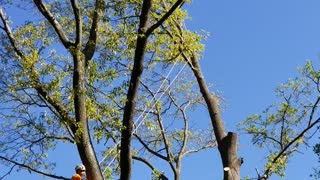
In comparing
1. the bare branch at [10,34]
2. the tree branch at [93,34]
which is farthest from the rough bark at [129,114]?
the bare branch at [10,34]

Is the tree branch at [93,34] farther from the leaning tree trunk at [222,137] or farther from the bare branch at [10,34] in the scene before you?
the leaning tree trunk at [222,137]

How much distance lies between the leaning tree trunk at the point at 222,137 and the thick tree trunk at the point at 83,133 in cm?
276

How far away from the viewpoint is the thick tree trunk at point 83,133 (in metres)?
7.96

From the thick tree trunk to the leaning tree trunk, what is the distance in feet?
9.06

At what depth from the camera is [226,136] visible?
10.4 metres

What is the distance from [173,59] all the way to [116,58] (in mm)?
1481


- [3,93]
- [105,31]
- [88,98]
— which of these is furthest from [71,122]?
[105,31]

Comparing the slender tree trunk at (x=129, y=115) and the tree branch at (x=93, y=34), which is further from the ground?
the tree branch at (x=93, y=34)

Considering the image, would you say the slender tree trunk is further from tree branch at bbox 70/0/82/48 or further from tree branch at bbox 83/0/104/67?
tree branch at bbox 83/0/104/67

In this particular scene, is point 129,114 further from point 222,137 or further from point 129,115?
point 222,137

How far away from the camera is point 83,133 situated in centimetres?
812

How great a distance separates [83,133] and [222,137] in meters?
3.33

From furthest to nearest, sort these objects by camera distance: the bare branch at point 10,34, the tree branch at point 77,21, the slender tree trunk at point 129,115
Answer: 1. the bare branch at point 10,34
2. the tree branch at point 77,21
3. the slender tree trunk at point 129,115

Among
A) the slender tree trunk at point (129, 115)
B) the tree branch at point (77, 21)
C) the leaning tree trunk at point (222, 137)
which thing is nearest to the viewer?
the slender tree trunk at point (129, 115)
